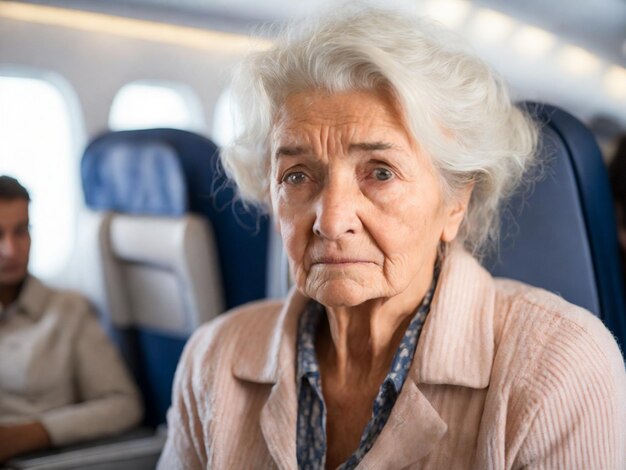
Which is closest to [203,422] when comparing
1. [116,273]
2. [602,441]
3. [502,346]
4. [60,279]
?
[502,346]

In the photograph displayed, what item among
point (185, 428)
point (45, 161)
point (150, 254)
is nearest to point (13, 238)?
point (150, 254)

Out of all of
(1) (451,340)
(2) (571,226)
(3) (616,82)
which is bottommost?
(1) (451,340)

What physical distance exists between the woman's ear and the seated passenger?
1.46m

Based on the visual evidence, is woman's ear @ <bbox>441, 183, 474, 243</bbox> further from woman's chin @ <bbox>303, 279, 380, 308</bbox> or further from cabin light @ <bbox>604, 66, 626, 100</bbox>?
cabin light @ <bbox>604, 66, 626, 100</bbox>

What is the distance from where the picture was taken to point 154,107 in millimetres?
4188

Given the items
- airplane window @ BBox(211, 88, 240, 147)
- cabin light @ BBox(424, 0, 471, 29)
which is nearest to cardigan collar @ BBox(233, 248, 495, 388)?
cabin light @ BBox(424, 0, 471, 29)

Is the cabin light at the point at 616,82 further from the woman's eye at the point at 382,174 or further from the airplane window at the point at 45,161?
the airplane window at the point at 45,161

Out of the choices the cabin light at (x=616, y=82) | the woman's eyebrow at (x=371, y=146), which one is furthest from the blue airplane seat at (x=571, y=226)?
the woman's eyebrow at (x=371, y=146)

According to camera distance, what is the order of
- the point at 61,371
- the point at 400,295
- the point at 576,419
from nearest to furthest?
the point at 576,419
the point at 400,295
the point at 61,371

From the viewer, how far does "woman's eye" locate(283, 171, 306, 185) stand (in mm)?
1418

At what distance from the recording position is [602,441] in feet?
4.05

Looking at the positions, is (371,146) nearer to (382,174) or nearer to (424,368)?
(382,174)

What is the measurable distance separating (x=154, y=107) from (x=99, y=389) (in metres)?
2.02

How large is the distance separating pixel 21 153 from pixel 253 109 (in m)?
2.10
